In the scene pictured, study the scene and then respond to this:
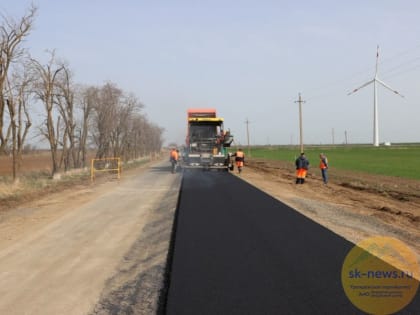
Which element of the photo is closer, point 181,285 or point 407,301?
point 407,301

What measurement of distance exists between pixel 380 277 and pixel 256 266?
1652 mm

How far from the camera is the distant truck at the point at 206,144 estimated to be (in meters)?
26.0

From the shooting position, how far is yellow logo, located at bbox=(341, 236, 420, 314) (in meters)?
4.37

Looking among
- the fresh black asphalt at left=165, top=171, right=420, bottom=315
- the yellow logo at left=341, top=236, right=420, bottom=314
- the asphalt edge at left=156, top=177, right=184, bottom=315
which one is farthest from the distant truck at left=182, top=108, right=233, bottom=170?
the yellow logo at left=341, top=236, right=420, bottom=314

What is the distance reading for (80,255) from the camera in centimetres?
684

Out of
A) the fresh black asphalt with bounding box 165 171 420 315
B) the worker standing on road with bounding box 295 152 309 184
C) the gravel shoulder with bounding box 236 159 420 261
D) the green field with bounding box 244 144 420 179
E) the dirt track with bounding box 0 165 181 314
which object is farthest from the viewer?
the green field with bounding box 244 144 420 179

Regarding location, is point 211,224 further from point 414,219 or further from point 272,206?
point 414,219

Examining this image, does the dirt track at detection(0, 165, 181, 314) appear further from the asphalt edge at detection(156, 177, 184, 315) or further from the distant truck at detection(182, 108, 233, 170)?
the distant truck at detection(182, 108, 233, 170)

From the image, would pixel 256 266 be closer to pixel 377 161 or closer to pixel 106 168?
pixel 106 168

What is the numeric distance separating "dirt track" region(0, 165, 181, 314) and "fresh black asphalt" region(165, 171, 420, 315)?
0.46m

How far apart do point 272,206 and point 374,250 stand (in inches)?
180

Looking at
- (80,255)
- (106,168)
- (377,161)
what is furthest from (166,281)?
(377,161)

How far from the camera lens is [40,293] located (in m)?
5.03

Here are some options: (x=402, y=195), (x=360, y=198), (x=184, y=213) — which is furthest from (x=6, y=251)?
(x=402, y=195)
